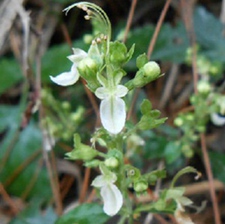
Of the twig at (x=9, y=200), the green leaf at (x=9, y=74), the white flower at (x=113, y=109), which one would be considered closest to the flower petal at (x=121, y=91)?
the white flower at (x=113, y=109)

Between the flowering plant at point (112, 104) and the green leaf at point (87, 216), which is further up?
the flowering plant at point (112, 104)

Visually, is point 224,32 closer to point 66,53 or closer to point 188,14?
point 188,14

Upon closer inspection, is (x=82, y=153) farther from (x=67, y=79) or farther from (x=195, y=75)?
(x=195, y=75)

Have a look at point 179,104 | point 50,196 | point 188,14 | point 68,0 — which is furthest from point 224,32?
point 50,196

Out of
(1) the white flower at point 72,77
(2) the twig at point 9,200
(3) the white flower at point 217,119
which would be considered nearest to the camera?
(1) the white flower at point 72,77

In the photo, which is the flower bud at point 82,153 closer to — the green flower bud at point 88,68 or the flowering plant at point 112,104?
the flowering plant at point 112,104

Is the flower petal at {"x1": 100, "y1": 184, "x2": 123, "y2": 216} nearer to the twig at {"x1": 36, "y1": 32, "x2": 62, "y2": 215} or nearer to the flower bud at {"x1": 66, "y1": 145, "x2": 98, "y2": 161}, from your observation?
the flower bud at {"x1": 66, "y1": 145, "x2": 98, "y2": 161}

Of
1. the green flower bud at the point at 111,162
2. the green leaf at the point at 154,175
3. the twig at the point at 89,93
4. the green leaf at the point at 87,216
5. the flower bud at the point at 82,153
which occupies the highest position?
the twig at the point at 89,93
